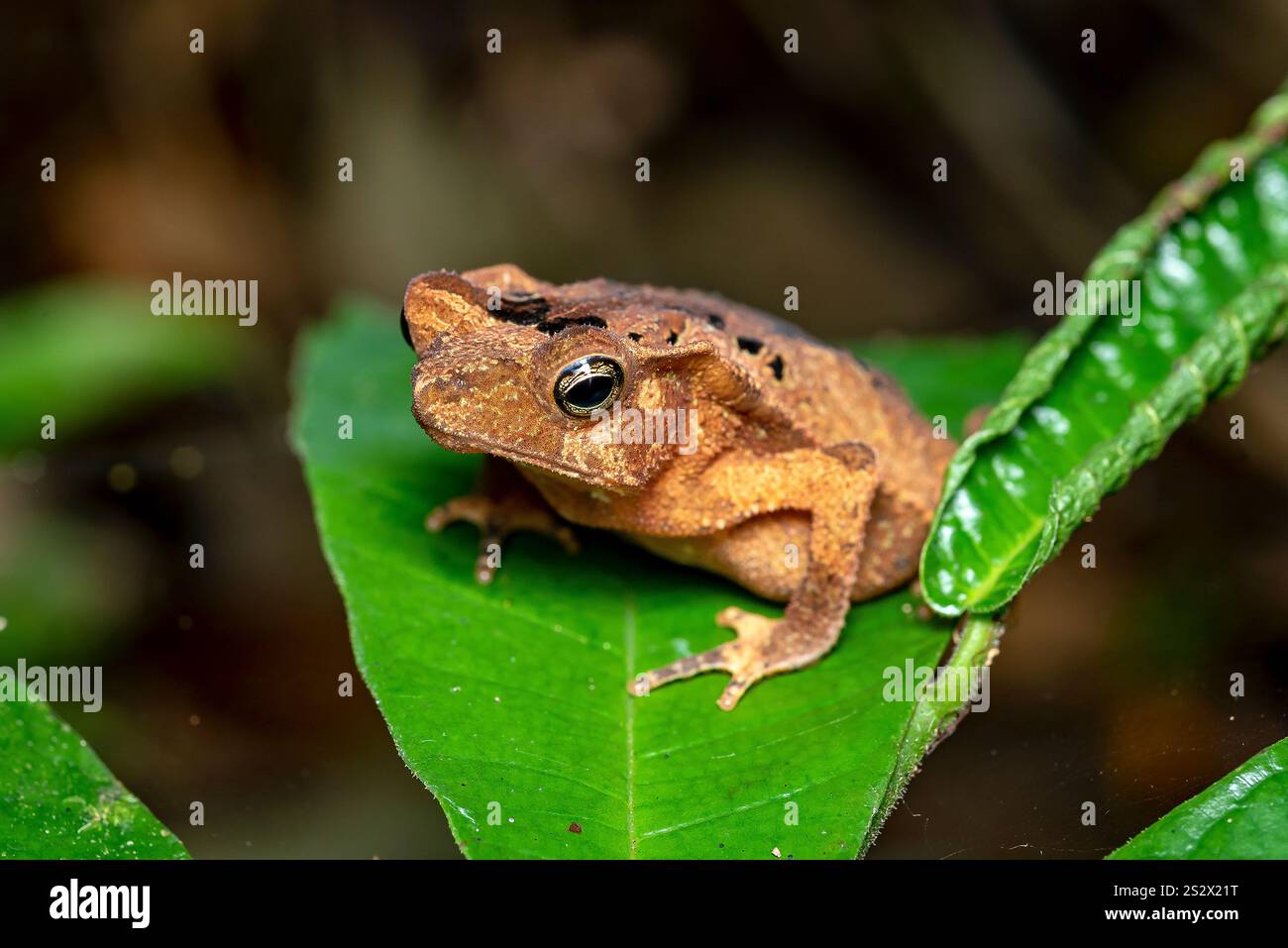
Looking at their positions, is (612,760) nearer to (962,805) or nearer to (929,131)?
(962,805)

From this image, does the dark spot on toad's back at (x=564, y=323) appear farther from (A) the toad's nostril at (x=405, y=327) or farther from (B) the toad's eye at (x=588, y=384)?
(A) the toad's nostril at (x=405, y=327)

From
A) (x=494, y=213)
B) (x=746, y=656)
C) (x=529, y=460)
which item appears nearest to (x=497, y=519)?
(x=529, y=460)

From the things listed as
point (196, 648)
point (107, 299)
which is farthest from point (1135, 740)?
point (107, 299)

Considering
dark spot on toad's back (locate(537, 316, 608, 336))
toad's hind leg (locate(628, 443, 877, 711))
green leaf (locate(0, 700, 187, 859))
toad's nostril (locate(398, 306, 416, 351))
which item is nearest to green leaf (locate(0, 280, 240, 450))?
toad's nostril (locate(398, 306, 416, 351))

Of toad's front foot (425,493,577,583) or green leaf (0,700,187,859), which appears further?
toad's front foot (425,493,577,583)

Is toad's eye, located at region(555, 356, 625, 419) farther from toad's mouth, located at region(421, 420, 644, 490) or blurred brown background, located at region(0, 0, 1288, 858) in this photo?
blurred brown background, located at region(0, 0, 1288, 858)

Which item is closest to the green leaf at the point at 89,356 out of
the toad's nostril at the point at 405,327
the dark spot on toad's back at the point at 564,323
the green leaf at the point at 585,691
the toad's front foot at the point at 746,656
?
the green leaf at the point at 585,691
